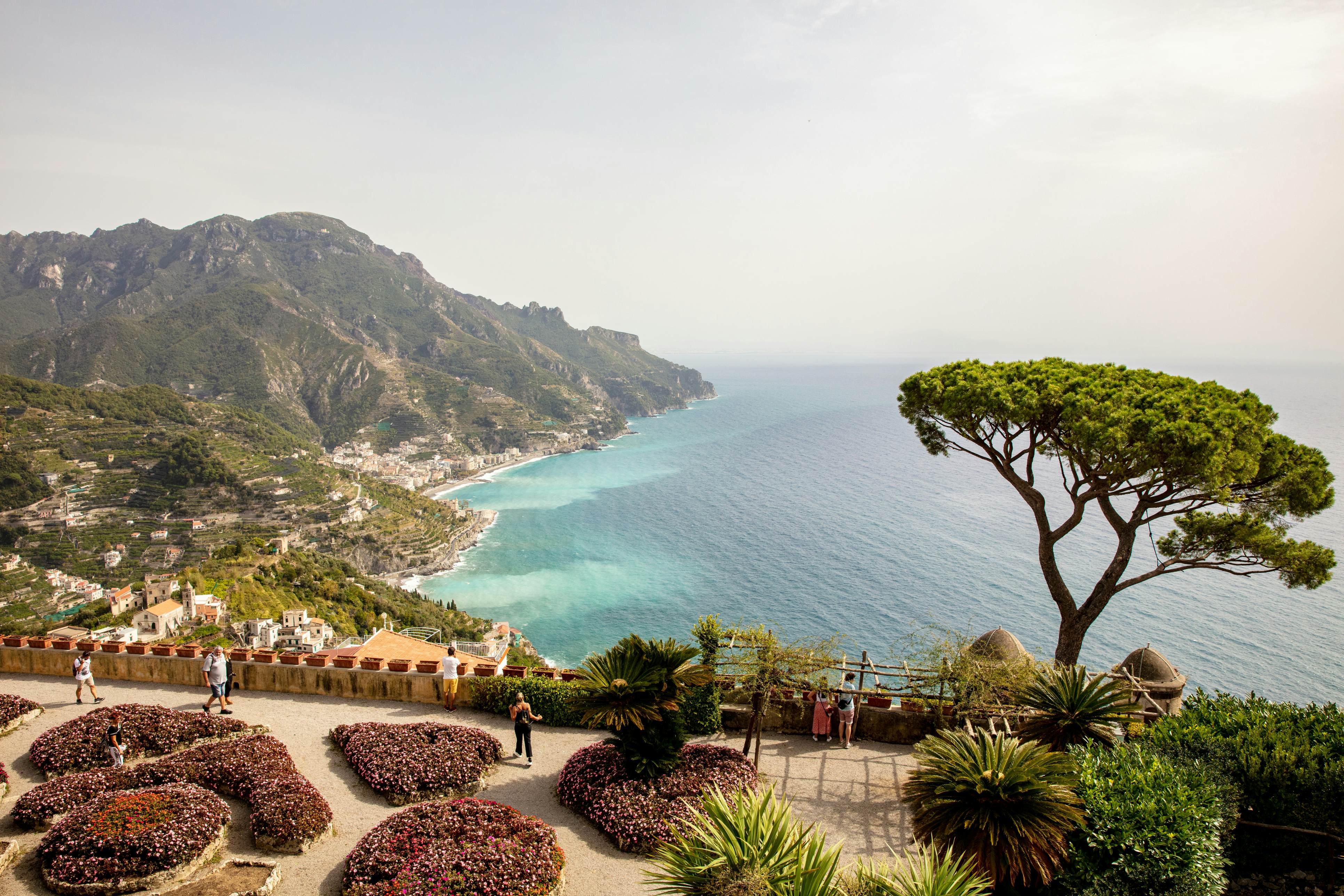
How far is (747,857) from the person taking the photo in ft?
19.7

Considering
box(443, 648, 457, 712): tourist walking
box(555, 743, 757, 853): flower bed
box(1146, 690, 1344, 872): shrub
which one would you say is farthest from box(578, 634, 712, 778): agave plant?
box(1146, 690, 1344, 872): shrub

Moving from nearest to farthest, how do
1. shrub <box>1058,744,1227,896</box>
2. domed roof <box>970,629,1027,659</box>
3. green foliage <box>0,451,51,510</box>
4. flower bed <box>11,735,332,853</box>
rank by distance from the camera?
shrub <box>1058,744,1227,896</box> < flower bed <box>11,735,332,853</box> < domed roof <box>970,629,1027,659</box> < green foliage <box>0,451,51,510</box>

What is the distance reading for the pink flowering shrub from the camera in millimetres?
11852

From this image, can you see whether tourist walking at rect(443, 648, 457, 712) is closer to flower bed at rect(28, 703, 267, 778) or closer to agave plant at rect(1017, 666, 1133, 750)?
flower bed at rect(28, 703, 267, 778)

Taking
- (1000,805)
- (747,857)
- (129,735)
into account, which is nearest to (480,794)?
(747,857)

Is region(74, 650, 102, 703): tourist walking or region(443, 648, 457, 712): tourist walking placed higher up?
region(443, 648, 457, 712): tourist walking

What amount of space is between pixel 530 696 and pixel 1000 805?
7.99 m

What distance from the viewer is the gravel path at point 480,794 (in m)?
8.39

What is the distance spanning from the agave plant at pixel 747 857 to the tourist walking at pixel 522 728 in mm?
5024

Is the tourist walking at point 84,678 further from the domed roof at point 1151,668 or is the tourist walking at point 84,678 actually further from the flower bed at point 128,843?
the domed roof at point 1151,668

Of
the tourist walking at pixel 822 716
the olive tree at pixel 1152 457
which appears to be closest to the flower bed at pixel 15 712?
the tourist walking at pixel 822 716

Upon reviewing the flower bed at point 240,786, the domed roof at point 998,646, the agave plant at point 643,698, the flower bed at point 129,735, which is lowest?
the flower bed at point 129,735

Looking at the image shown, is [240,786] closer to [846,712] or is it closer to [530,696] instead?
[530,696]

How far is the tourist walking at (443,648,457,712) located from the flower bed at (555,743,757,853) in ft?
10.1
